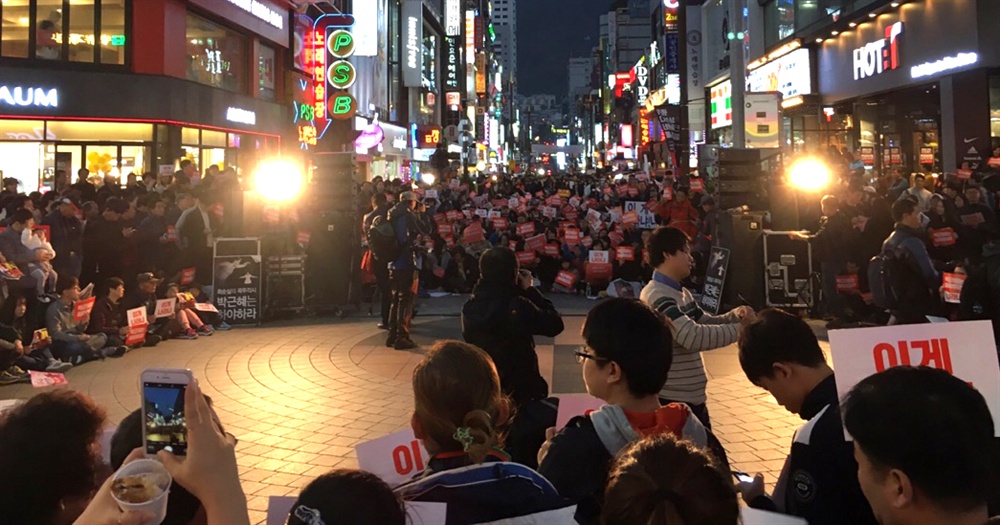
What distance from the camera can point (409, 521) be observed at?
78.4 inches

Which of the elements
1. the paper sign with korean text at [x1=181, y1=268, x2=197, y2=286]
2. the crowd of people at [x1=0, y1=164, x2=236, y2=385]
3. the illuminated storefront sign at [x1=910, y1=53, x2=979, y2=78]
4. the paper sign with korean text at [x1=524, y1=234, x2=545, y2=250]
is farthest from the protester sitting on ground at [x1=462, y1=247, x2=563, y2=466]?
the illuminated storefront sign at [x1=910, y1=53, x2=979, y2=78]

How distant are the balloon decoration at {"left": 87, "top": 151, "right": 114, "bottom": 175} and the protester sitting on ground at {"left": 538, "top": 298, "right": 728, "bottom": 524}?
23.2 m

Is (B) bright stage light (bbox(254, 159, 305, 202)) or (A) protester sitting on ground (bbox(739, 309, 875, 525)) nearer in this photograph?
(A) protester sitting on ground (bbox(739, 309, 875, 525))

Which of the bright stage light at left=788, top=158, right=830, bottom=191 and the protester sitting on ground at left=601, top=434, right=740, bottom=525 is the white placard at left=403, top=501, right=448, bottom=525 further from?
the bright stage light at left=788, top=158, right=830, bottom=191

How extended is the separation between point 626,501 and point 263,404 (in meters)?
7.21

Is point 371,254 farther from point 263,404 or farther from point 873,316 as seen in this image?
point 873,316

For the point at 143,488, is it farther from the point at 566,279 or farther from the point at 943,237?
the point at 566,279

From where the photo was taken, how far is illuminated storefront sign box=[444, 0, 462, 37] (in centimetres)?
7838

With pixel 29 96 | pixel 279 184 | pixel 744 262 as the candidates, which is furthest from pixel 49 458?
pixel 29 96

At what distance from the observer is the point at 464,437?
8.87ft

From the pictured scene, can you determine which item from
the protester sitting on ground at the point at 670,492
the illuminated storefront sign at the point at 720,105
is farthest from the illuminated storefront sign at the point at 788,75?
the protester sitting on ground at the point at 670,492

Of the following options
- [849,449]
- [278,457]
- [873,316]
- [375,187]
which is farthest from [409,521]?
[375,187]

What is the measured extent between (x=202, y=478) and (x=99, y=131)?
78.2 ft

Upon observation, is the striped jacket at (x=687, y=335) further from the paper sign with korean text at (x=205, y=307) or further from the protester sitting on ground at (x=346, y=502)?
the paper sign with korean text at (x=205, y=307)
